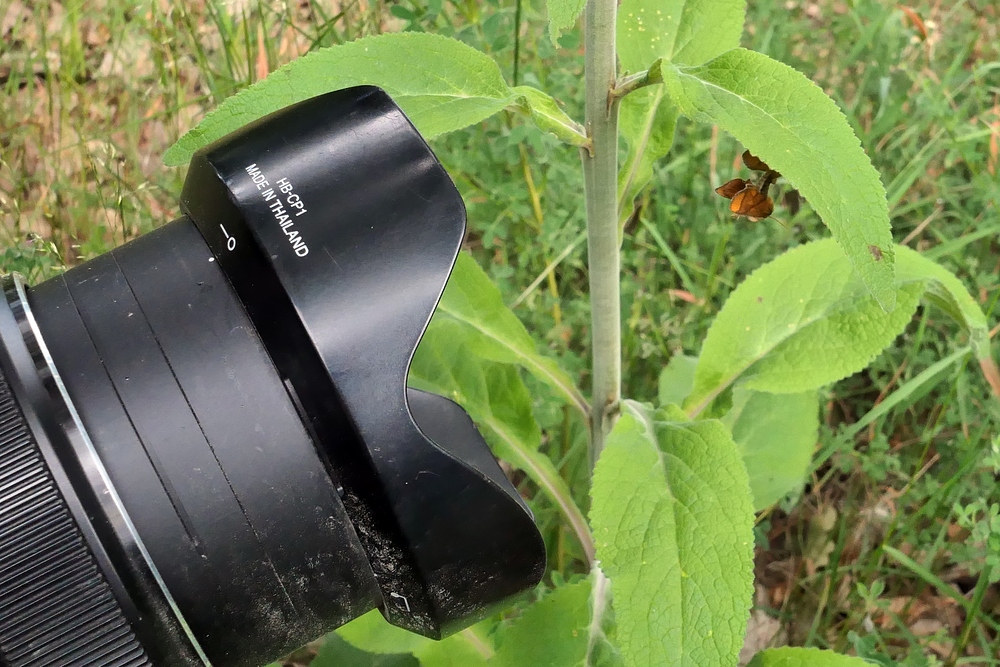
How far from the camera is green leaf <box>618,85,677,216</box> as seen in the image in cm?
107

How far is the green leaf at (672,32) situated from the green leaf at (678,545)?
478 mm

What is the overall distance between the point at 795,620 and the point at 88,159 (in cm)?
155

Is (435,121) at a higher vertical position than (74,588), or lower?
higher

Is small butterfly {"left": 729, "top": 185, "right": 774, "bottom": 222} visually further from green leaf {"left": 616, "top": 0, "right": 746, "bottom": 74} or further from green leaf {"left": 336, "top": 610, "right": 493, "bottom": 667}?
green leaf {"left": 336, "top": 610, "right": 493, "bottom": 667}

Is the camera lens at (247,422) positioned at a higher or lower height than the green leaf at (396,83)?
lower

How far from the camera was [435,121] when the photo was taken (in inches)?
35.4

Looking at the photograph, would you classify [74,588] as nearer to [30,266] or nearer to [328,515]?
[328,515]

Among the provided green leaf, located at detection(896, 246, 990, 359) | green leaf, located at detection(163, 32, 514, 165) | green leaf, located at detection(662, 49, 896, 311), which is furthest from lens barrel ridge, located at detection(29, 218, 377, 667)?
green leaf, located at detection(896, 246, 990, 359)

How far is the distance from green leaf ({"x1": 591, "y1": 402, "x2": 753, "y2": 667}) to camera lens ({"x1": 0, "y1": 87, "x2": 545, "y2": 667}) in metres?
0.13

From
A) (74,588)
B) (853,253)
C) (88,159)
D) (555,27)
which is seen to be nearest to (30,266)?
(88,159)

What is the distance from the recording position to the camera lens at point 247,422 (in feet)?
2.50

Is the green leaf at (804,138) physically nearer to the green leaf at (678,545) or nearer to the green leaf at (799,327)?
the green leaf at (678,545)

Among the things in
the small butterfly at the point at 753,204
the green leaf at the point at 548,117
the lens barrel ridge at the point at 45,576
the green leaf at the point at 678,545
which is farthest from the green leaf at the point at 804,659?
the lens barrel ridge at the point at 45,576

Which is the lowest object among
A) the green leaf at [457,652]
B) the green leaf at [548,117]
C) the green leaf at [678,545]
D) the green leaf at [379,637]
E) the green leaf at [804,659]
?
the green leaf at [804,659]
